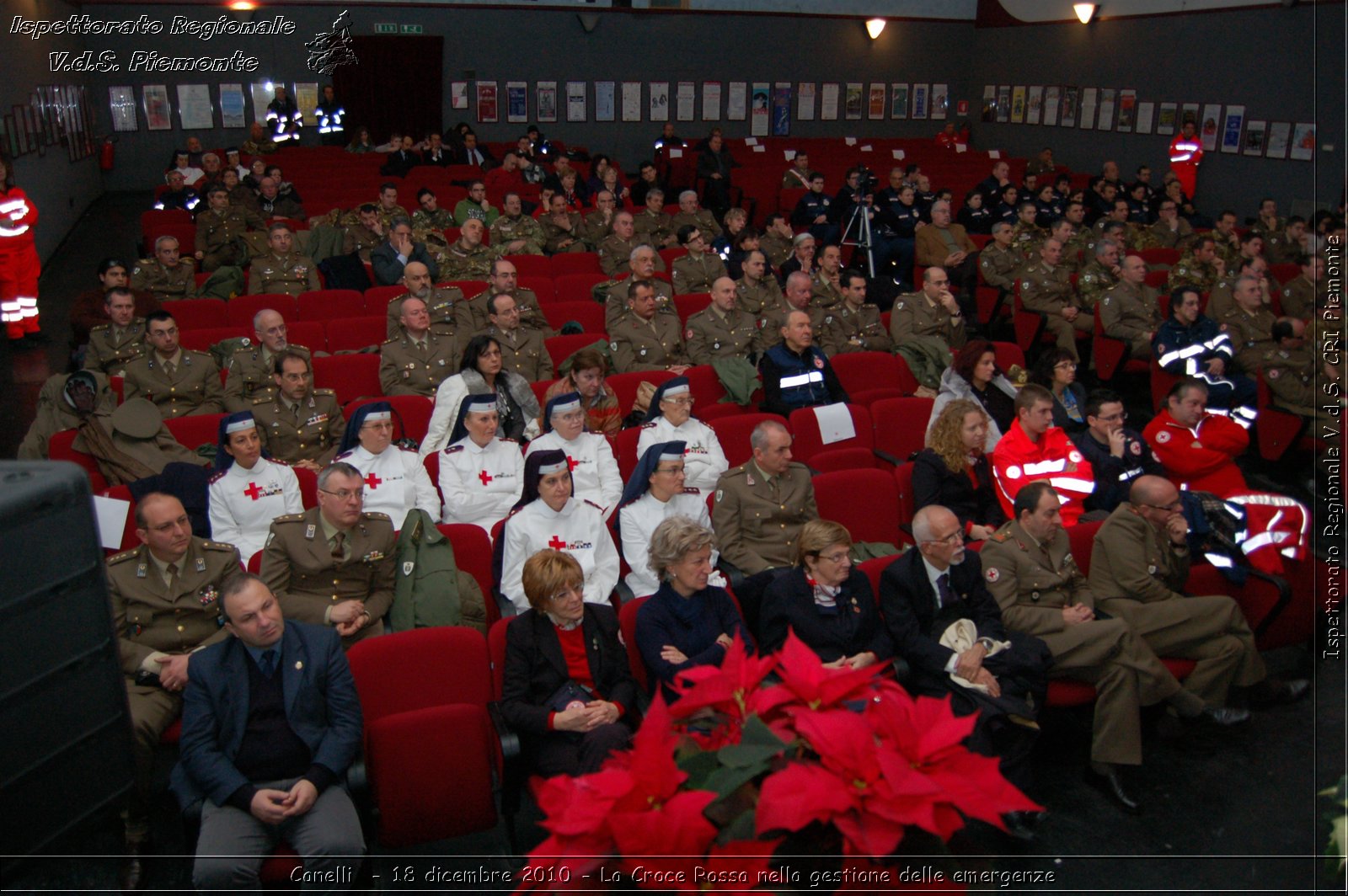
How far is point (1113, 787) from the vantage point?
10.7 feet

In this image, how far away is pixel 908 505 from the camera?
14.0 ft

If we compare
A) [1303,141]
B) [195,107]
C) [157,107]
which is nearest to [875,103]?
[1303,141]

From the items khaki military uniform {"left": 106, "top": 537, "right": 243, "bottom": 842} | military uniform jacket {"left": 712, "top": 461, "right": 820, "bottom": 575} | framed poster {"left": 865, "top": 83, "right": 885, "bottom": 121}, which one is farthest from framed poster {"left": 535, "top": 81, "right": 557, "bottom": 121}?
khaki military uniform {"left": 106, "top": 537, "right": 243, "bottom": 842}

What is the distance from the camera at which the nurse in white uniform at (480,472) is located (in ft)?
13.8

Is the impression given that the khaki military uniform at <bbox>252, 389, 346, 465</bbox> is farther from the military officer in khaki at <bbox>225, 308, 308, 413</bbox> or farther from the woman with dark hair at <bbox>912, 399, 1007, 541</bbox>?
the woman with dark hair at <bbox>912, 399, 1007, 541</bbox>

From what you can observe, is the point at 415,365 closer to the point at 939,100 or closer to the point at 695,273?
the point at 695,273

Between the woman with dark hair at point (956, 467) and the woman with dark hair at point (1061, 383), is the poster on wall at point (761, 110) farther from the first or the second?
the woman with dark hair at point (956, 467)

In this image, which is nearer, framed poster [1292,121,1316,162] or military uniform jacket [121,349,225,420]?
military uniform jacket [121,349,225,420]

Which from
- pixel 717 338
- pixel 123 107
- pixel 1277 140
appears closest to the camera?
pixel 717 338

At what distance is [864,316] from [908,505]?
2340mm

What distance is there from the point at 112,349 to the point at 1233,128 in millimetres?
12235

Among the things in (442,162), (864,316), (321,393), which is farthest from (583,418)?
(442,162)

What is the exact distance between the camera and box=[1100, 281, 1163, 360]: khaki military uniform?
263 inches

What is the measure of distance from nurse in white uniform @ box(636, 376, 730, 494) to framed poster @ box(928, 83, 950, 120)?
1396 centimetres
